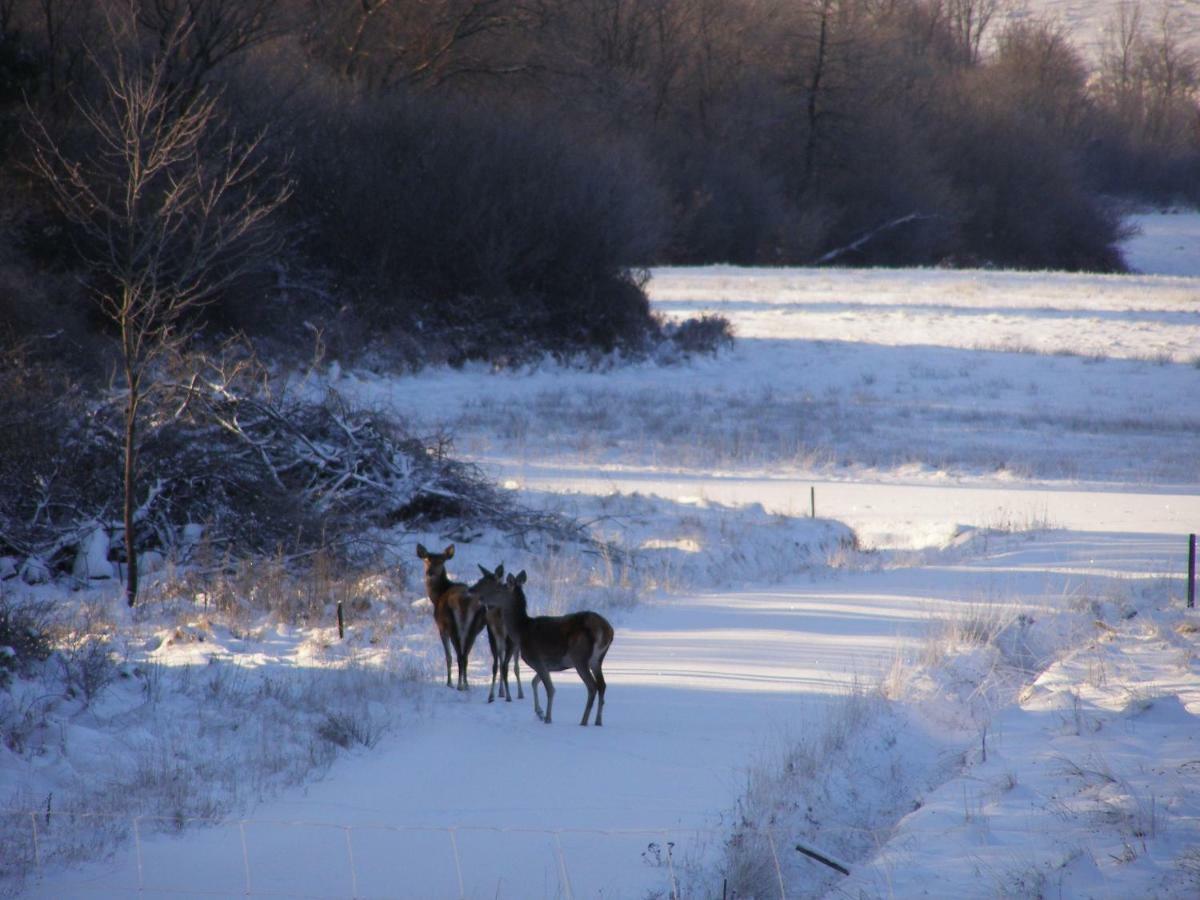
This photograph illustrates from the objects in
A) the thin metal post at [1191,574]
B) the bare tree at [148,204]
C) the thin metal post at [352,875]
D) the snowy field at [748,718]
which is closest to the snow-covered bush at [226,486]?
the bare tree at [148,204]

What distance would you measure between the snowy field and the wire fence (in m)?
0.02

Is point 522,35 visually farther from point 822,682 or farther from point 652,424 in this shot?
point 822,682

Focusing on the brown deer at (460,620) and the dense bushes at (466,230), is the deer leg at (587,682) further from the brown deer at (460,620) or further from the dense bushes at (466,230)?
the dense bushes at (466,230)

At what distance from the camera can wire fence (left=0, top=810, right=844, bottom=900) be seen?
5.59 m

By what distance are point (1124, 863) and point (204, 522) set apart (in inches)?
400

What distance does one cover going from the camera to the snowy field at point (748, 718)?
19.2ft

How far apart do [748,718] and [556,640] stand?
1.58m

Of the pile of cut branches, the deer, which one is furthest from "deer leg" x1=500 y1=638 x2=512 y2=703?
the pile of cut branches

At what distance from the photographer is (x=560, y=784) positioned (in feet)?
22.7

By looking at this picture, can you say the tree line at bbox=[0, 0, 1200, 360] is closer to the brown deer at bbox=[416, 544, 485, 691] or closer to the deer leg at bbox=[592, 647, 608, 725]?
the brown deer at bbox=[416, 544, 485, 691]

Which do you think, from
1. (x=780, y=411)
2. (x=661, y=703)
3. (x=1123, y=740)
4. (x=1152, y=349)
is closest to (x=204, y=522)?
(x=661, y=703)

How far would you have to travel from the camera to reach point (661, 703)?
28.2 feet

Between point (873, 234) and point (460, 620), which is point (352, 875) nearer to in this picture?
point (460, 620)

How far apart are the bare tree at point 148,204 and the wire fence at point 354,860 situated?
219 inches
